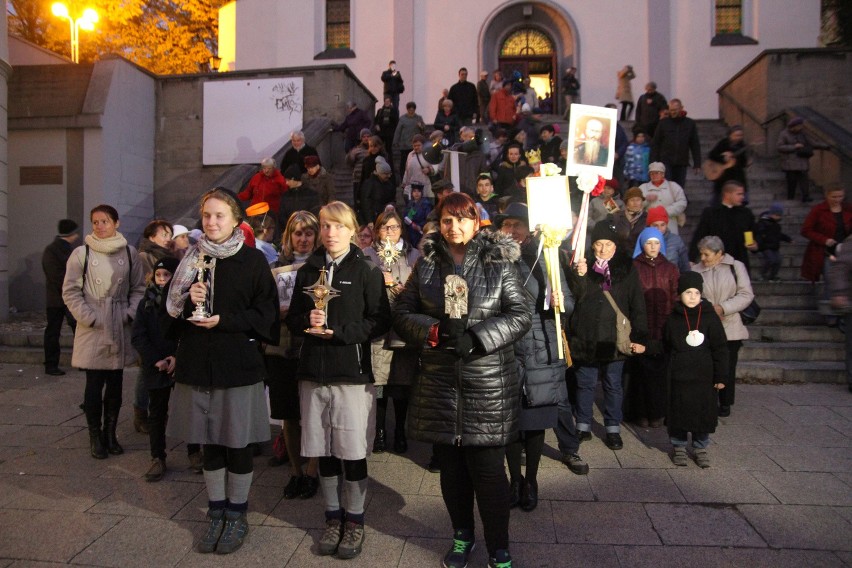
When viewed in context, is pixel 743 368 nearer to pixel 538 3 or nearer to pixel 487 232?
pixel 487 232

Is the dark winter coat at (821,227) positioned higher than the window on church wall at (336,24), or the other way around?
the window on church wall at (336,24)

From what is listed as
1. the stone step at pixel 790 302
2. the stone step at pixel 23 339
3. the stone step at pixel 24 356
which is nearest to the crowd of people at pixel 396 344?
the stone step at pixel 790 302

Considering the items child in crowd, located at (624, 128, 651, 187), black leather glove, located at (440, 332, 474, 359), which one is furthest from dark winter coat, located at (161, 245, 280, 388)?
child in crowd, located at (624, 128, 651, 187)

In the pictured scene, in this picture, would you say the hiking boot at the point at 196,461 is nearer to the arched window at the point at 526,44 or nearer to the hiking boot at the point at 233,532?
the hiking boot at the point at 233,532

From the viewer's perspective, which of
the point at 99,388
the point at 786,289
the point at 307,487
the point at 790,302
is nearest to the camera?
the point at 307,487

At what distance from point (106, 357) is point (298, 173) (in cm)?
609

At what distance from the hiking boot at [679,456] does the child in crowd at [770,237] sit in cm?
478

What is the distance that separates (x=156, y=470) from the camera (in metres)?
4.79

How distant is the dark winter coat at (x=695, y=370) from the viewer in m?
4.99

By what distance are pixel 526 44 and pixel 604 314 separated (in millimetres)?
17367

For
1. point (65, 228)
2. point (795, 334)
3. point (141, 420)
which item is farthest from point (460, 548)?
point (65, 228)

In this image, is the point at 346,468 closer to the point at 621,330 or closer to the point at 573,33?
the point at 621,330

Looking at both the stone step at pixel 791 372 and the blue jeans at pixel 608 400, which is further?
the stone step at pixel 791 372

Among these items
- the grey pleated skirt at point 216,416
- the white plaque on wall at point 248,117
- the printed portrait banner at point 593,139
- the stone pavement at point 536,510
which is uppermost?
the white plaque on wall at point 248,117
